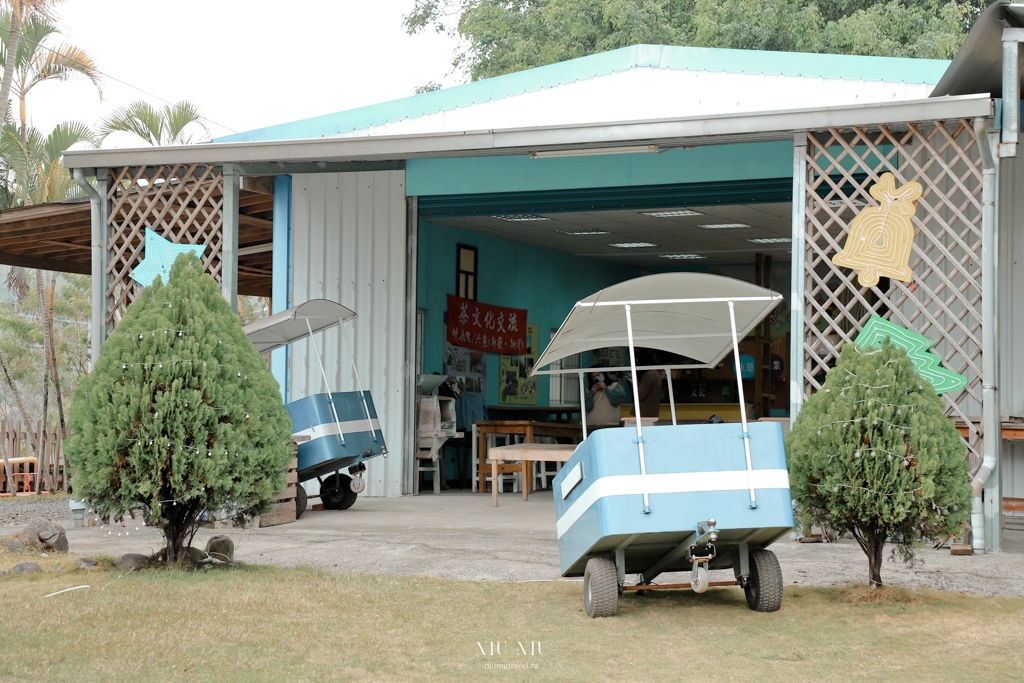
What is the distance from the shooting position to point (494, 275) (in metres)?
15.1

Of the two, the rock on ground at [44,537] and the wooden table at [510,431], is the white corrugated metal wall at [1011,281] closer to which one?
the wooden table at [510,431]

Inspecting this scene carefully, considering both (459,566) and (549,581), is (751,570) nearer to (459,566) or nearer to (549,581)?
(549,581)

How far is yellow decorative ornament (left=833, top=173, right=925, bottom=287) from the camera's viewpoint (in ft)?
25.9

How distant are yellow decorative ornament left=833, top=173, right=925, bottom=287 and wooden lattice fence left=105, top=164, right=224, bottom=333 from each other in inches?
205

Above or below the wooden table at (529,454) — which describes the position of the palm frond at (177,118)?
above

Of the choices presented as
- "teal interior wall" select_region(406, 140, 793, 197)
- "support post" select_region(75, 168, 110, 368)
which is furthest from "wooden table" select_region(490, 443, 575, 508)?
"support post" select_region(75, 168, 110, 368)

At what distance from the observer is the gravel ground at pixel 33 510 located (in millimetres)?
10016

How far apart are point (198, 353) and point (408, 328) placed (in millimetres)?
→ 5682

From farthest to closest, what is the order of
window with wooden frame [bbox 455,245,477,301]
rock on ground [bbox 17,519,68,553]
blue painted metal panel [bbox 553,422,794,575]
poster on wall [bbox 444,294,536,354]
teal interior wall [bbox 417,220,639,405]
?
window with wooden frame [bbox 455,245,477,301] < poster on wall [bbox 444,294,536,354] < teal interior wall [bbox 417,220,639,405] < rock on ground [bbox 17,519,68,553] < blue painted metal panel [bbox 553,422,794,575]

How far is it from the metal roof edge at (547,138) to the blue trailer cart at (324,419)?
52.1 inches

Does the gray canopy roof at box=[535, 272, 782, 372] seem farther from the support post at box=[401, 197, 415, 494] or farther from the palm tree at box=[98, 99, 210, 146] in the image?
the palm tree at box=[98, 99, 210, 146]

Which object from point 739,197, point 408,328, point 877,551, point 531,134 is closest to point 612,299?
point 877,551

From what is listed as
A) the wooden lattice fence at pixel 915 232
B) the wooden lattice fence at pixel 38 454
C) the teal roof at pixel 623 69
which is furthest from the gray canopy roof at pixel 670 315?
the wooden lattice fence at pixel 38 454

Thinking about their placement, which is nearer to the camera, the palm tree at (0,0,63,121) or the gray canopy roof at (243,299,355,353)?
the gray canopy roof at (243,299,355,353)
